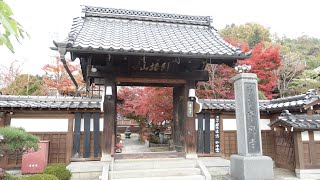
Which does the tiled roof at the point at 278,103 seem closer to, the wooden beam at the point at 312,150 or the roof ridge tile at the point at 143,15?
the wooden beam at the point at 312,150

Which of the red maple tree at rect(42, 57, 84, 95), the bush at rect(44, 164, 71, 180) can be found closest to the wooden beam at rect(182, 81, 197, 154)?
the bush at rect(44, 164, 71, 180)

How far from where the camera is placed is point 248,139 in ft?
24.8

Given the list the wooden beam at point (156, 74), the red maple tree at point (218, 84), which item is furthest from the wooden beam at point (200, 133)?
the red maple tree at point (218, 84)

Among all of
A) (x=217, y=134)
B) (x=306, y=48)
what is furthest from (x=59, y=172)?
(x=306, y=48)

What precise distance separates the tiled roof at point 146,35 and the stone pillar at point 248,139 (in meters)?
1.09

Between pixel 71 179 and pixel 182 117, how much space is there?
4.45 m

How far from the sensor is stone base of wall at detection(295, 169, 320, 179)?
949cm

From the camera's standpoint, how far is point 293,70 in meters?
23.8

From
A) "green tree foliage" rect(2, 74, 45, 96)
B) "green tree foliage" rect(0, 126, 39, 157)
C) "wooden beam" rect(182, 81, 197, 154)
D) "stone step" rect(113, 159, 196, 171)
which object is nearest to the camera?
"green tree foliage" rect(0, 126, 39, 157)

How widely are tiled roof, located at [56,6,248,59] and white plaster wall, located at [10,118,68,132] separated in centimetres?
379

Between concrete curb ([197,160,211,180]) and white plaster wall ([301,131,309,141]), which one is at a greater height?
white plaster wall ([301,131,309,141])

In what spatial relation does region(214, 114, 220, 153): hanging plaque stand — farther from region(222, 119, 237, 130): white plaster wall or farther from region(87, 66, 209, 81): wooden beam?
region(87, 66, 209, 81): wooden beam

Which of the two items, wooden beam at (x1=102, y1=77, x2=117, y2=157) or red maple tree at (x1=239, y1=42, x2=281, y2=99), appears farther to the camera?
red maple tree at (x1=239, y1=42, x2=281, y2=99)

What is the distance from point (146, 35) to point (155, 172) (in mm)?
5005
